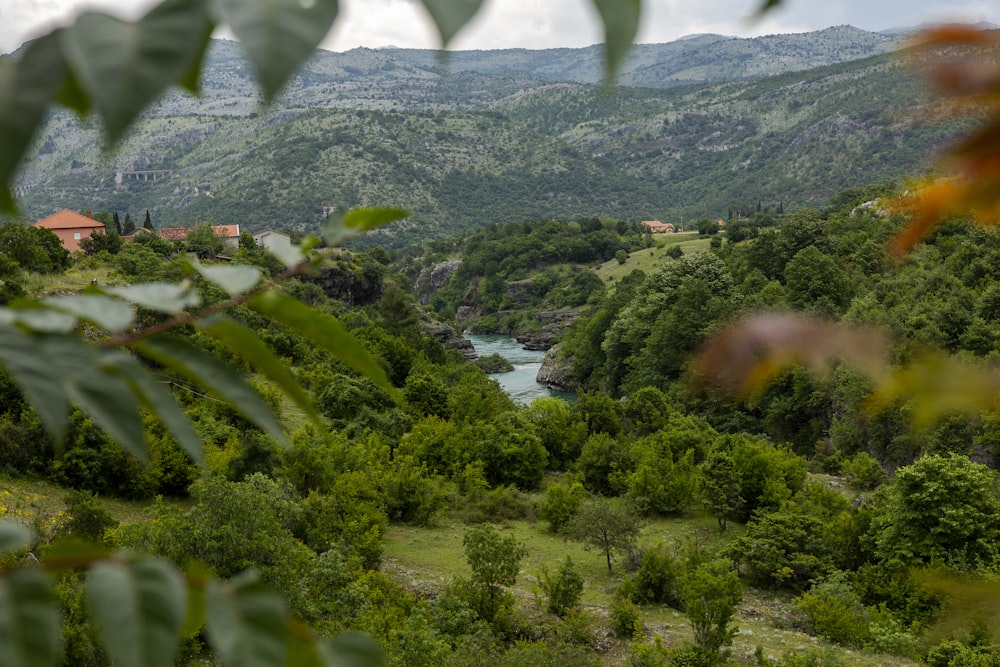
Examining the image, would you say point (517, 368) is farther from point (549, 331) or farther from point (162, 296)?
point (162, 296)

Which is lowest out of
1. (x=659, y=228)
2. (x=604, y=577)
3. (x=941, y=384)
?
(x=604, y=577)

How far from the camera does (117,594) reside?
1.36 ft

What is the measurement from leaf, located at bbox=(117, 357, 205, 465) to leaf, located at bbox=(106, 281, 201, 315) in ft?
0.13

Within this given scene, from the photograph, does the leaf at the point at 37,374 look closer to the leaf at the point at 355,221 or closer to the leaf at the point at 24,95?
the leaf at the point at 24,95

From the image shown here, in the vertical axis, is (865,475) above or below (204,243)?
below

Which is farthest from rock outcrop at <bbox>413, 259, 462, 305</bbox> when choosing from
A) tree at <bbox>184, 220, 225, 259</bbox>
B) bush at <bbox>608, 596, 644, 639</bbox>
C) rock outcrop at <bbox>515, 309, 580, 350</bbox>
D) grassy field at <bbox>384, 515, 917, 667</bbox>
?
bush at <bbox>608, 596, 644, 639</bbox>

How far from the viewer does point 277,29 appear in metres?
0.36

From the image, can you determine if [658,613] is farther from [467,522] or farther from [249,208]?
[249,208]

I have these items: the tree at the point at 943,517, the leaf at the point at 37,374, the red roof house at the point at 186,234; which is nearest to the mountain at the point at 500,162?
the red roof house at the point at 186,234

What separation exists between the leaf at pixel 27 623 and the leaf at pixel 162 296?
176 millimetres

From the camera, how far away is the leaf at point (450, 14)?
1.25 feet

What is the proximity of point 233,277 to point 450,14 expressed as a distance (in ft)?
0.94

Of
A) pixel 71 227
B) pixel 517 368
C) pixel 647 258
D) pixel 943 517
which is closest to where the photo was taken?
pixel 943 517

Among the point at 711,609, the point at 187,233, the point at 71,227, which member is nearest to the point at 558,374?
the point at 187,233
